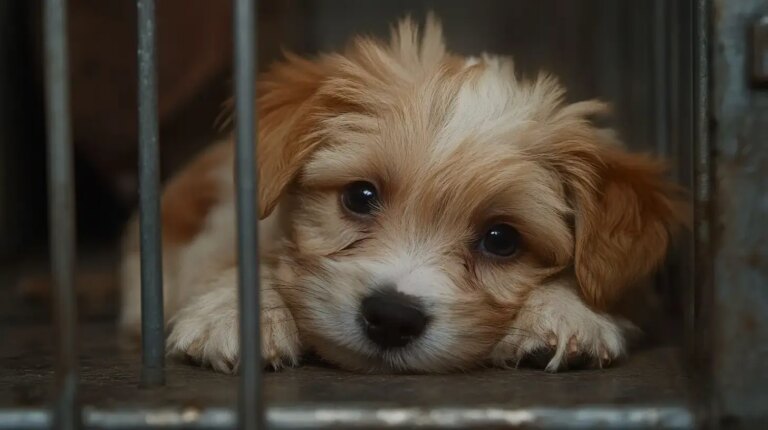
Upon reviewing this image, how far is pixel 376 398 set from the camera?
191cm

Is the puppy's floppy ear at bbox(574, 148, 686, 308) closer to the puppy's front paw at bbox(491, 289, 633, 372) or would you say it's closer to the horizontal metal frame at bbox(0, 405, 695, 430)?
the puppy's front paw at bbox(491, 289, 633, 372)

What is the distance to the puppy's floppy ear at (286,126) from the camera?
2533 millimetres

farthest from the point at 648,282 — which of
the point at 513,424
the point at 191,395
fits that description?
the point at 191,395

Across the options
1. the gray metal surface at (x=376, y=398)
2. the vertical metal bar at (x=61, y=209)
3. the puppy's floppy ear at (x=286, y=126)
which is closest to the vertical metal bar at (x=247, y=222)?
the gray metal surface at (x=376, y=398)

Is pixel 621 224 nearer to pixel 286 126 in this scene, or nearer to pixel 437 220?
pixel 437 220

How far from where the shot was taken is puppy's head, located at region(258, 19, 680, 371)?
2346 mm

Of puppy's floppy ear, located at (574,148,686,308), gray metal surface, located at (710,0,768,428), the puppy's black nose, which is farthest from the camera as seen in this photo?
Result: puppy's floppy ear, located at (574,148,686,308)

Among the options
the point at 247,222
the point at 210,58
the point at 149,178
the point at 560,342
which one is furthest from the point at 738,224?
the point at 210,58

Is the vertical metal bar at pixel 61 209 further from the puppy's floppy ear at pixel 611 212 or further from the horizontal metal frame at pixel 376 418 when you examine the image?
the puppy's floppy ear at pixel 611 212

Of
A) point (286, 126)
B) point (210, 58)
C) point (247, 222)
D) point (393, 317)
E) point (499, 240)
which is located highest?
point (210, 58)

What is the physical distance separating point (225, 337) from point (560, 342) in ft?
2.69

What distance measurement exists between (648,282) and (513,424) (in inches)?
52.7

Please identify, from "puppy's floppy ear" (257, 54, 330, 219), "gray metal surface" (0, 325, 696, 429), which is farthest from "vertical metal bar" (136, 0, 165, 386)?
"puppy's floppy ear" (257, 54, 330, 219)

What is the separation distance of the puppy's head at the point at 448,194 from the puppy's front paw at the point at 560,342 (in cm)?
6
